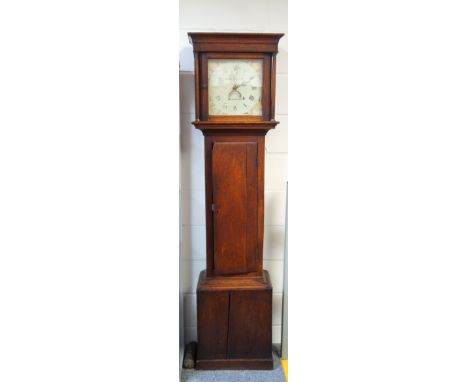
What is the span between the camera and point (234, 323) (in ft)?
4.90

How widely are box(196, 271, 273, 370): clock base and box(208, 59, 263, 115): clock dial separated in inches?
24.5

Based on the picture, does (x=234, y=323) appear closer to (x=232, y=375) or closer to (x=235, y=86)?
(x=232, y=375)

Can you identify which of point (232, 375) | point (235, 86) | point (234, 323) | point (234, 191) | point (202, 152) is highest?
point (235, 86)

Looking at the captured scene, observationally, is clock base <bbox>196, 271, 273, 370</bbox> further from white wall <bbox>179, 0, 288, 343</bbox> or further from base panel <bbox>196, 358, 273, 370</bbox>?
white wall <bbox>179, 0, 288, 343</bbox>

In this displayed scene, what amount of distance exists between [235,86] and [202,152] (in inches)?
12.7

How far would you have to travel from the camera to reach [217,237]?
1479 mm

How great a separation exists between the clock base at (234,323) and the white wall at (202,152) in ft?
0.74

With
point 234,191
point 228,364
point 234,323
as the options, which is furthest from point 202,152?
point 228,364

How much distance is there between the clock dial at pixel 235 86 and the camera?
1.45m

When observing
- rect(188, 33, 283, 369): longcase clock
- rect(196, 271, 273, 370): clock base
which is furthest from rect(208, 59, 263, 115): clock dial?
rect(196, 271, 273, 370): clock base

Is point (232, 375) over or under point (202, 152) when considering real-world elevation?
under

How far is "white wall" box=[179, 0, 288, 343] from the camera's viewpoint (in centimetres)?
161
